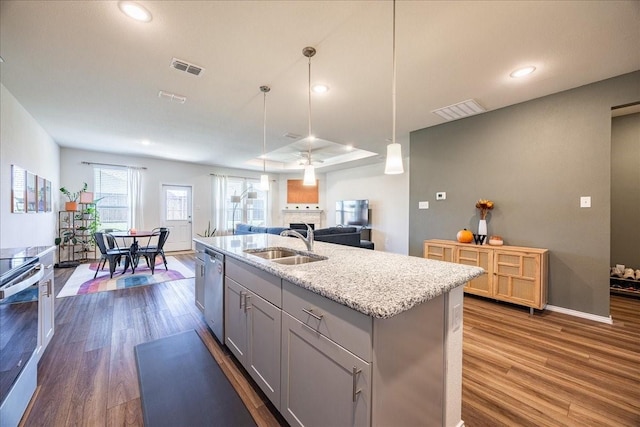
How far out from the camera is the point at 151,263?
475cm

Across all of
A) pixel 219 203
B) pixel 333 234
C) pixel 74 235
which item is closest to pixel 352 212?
pixel 333 234

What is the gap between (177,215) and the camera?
23.9 ft

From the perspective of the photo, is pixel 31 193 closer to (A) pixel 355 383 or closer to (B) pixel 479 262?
(A) pixel 355 383

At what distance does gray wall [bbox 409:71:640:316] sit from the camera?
2.74 meters

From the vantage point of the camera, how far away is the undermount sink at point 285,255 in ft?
6.77

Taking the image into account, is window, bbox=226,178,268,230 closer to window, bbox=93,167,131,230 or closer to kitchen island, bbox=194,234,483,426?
window, bbox=93,167,131,230

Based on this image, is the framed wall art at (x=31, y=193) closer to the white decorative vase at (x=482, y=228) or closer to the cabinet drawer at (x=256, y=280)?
the cabinet drawer at (x=256, y=280)

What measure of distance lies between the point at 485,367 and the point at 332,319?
1.67 m

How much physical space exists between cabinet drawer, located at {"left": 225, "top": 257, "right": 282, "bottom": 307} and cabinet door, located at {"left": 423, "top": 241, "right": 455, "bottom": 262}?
288 centimetres

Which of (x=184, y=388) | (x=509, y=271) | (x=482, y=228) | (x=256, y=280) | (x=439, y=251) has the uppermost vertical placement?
(x=482, y=228)

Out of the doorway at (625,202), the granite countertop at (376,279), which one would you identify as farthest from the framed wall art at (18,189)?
the doorway at (625,202)

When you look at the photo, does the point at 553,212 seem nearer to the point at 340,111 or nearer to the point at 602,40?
the point at 602,40

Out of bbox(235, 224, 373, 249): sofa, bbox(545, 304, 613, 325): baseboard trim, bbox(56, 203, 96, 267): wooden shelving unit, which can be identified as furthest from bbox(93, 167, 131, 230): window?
bbox(545, 304, 613, 325): baseboard trim

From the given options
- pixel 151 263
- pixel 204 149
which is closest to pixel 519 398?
pixel 151 263
